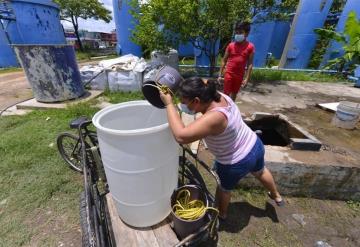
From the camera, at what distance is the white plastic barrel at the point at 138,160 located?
56.8 inches

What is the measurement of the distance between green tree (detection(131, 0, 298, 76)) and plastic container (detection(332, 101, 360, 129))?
399 cm

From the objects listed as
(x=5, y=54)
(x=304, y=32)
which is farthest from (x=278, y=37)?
(x=5, y=54)

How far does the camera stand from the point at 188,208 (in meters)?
1.83

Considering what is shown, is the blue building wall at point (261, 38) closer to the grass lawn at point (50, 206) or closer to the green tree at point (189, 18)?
the green tree at point (189, 18)

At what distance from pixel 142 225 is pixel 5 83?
950cm

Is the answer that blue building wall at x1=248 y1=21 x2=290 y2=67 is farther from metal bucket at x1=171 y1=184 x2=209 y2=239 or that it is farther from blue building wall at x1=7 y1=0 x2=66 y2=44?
blue building wall at x1=7 y1=0 x2=66 y2=44

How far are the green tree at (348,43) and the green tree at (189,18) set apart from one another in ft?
8.21

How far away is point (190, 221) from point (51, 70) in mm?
4895

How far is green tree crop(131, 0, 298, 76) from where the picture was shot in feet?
20.2

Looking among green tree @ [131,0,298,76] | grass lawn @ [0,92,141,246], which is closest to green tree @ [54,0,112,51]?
green tree @ [131,0,298,76]

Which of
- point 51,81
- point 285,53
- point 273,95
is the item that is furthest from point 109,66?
point 285,53

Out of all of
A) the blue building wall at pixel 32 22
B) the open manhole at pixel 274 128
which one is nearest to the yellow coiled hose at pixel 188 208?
the open manhole at pixel 274 128

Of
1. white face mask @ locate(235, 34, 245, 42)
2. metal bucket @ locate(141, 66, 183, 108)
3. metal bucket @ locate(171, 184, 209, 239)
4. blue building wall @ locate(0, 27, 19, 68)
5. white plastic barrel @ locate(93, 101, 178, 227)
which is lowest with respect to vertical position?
blue building wall @ locate(0, 27, 19, 68)

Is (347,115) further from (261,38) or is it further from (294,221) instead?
(261,38)
